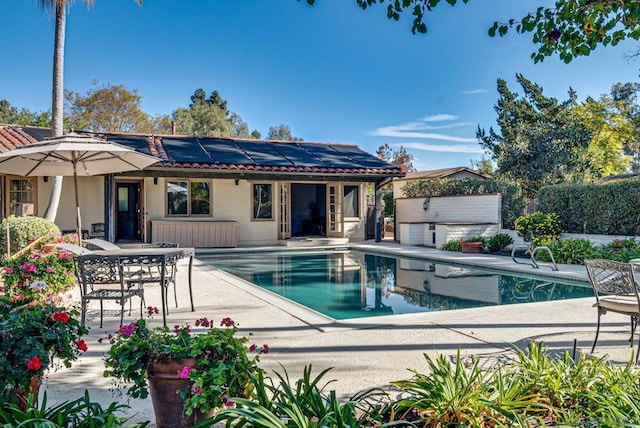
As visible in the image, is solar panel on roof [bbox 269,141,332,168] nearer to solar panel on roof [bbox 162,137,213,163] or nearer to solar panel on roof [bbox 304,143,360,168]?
solar panel on roof [bbox 304,143,360,168]

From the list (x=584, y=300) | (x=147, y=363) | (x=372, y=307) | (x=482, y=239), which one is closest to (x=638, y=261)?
(x=584, y=300)

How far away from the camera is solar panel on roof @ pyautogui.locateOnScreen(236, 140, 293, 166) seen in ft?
54.9

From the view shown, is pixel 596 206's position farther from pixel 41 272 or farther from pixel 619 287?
pixel 41 272

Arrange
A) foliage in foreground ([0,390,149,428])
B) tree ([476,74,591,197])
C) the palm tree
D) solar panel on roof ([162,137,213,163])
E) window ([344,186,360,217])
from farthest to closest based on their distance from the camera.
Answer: tree ([476,74,591,197]), window ([344,186,360,217]), solar panel on roof ([162,137,213,163]), the palm tree, foliage in foreground ([0,390,149,428])

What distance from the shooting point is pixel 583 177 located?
21469mm

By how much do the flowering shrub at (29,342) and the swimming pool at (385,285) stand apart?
15.5 feet

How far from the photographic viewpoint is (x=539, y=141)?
20.8 meters

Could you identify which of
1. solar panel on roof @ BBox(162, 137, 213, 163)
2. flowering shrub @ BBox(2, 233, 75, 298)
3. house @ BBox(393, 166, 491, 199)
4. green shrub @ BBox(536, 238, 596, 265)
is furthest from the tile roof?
flowering shrub @ BBox(2, 233, 75, 298)

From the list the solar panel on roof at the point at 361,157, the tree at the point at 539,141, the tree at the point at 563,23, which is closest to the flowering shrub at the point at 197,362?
the tree at the point at 563,23

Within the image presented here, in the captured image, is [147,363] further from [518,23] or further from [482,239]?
[482,239]

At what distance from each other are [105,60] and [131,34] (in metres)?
5.56

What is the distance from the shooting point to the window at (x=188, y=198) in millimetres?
16766

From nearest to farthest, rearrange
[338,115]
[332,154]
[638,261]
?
[638,261] → [332,154] → [338,115]

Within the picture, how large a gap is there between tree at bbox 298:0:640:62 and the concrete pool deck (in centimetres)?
266
